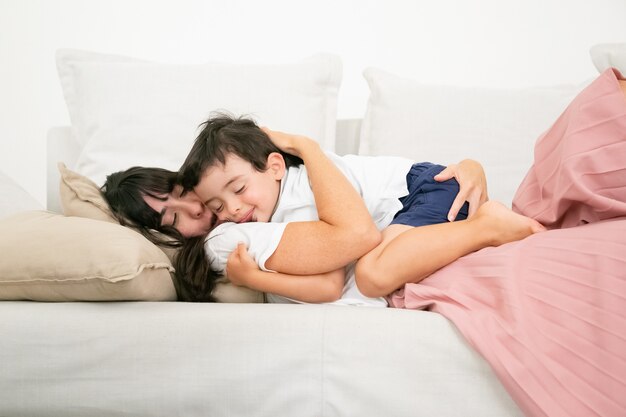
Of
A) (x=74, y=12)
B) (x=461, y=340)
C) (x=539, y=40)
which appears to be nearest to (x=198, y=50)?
(x=74, y=12)

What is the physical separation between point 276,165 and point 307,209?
0.14 m

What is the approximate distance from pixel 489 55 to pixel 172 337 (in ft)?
6.19

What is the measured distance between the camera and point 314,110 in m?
2.06

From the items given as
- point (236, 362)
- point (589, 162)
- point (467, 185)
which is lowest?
point (236, 362)

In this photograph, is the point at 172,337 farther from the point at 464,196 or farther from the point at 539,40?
the point at 539,40

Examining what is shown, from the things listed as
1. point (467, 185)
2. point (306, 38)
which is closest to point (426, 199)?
point (467, 185)

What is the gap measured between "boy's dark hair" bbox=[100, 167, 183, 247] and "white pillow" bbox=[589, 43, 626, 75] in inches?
51.5

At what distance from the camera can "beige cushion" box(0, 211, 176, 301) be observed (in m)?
1.18

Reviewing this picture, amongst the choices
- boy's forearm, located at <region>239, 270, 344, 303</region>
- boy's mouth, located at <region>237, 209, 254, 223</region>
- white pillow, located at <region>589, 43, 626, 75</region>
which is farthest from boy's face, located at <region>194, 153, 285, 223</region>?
white pillow, located at <region>589, 43, 626, 75</region>

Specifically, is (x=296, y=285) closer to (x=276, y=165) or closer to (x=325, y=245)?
(x=325, y=245)

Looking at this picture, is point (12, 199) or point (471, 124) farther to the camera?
point (471, 124)

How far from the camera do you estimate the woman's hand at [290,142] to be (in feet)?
5.08

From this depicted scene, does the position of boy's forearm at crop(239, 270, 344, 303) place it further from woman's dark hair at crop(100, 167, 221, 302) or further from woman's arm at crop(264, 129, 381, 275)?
woman's dark hair at crop(100, 167, 221, 302)

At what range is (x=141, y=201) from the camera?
1583 millimetres
